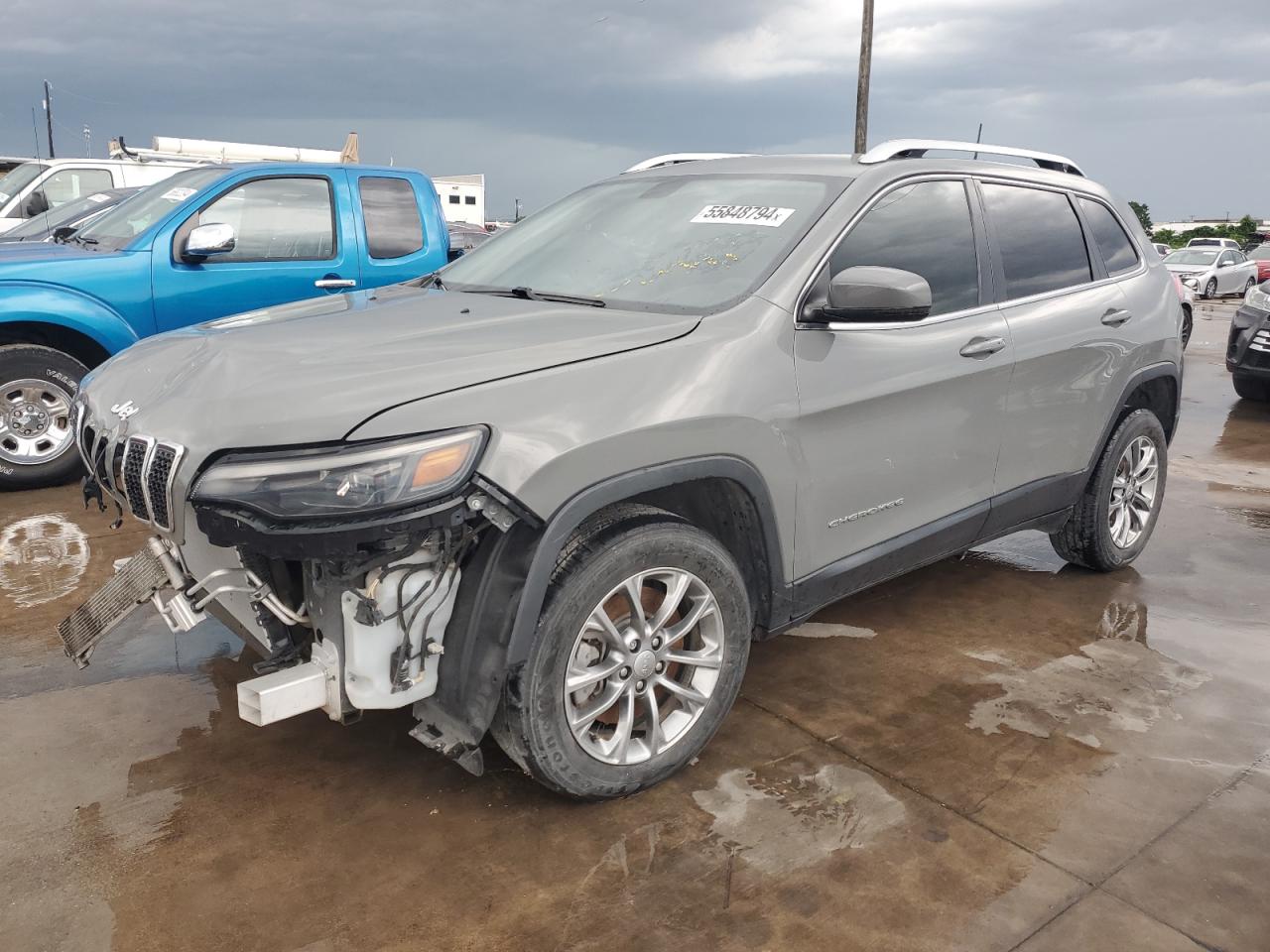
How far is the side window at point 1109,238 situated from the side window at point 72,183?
9153 millimetres

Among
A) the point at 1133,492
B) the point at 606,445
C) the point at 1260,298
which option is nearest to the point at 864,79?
the point at 1260,298

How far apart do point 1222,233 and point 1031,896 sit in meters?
59.7

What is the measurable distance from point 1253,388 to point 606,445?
9.94 meters

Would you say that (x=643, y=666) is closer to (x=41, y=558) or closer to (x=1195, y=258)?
(x=41, y=558)

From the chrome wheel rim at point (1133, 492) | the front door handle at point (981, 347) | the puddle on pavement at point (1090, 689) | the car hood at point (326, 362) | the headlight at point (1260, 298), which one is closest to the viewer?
the car hood at point (326, 362)

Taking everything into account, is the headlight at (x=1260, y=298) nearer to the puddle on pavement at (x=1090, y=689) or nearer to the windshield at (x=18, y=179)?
the puddle on pavement at (x=1090, y=689)

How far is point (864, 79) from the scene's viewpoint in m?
19.2

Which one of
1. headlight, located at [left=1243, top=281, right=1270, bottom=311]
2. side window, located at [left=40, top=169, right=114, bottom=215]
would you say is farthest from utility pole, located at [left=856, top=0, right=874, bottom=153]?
side window, located at [left=40, top=169, right=114, bottom=215]

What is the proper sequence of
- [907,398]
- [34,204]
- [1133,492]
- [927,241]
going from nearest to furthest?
[907,398], [927,241], [1133,492], [34,204]

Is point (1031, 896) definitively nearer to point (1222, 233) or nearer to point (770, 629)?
point (770, 629)

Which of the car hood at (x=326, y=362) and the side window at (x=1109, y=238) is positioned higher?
the side window at (x=1109, y=238)

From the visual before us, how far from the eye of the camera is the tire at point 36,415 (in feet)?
19.2

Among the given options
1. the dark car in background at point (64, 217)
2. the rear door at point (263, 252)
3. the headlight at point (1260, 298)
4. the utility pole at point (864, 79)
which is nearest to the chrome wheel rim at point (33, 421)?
the rear door at point (263, 252)

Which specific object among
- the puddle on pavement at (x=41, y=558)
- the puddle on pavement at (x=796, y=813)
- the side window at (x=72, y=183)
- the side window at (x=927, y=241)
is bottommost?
the puddle on pavement at (x=41, y=558)
